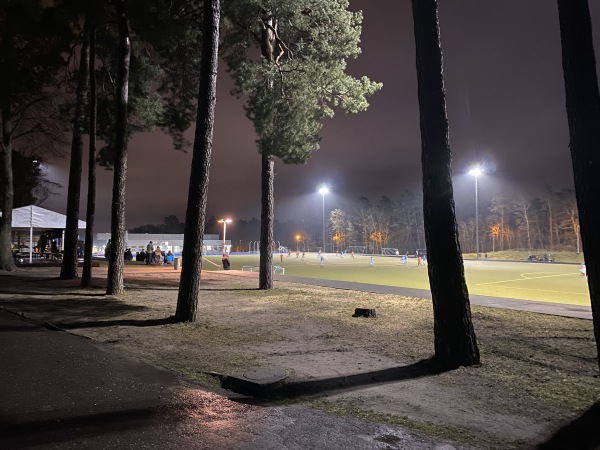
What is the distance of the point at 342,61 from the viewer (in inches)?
617

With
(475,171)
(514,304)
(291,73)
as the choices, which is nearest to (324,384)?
(514,304)

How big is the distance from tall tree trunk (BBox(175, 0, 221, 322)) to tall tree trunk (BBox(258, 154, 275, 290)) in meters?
5.97

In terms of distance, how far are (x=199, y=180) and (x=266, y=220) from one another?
6207 mm

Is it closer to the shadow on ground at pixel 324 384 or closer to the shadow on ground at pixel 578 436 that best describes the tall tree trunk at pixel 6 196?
the shadow on ground at pixel 324 384

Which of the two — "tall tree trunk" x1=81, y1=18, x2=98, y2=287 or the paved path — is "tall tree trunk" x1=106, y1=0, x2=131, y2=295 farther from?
the paved path

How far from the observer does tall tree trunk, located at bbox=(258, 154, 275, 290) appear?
16.0 metres

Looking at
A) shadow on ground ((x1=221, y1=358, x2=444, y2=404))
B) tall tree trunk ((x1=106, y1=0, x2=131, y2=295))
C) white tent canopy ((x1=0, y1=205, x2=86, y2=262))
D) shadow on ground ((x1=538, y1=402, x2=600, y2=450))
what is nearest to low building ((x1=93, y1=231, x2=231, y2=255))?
white tent canopy ((x1=0, y1=205, x2=86, y2=262))

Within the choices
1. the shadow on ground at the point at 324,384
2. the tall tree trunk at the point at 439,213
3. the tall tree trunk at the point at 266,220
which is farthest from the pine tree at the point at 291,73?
the shadow on ground at the point at 324,384

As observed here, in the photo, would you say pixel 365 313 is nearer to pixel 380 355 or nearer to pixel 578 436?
pixel 380 355

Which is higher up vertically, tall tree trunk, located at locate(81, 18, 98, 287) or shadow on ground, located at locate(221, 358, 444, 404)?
tall tree trunk, located at locate(81, 18, 98, 287)

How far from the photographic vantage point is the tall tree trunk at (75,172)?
729 inches

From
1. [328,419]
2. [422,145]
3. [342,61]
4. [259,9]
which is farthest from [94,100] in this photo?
[328,419]

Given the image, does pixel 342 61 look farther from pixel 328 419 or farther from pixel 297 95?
pixel 328 419

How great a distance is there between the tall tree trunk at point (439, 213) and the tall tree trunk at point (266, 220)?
980cm
